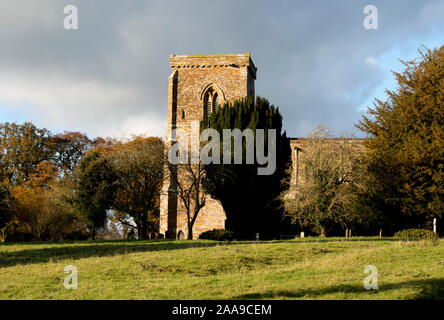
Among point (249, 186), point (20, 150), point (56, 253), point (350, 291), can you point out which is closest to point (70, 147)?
point (20, 150)

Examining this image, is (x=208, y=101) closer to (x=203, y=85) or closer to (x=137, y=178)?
(x=203, y=85)

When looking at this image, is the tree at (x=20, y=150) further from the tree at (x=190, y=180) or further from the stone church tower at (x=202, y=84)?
the tree at (x=190, y=180)

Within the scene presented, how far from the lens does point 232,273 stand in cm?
1313

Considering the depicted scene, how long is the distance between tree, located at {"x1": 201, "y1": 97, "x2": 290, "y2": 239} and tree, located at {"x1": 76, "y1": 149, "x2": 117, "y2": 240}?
794 cm

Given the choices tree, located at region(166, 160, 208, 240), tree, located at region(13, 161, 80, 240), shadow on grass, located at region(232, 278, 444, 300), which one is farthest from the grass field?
tree, located at region(13, 161, 80, 240)

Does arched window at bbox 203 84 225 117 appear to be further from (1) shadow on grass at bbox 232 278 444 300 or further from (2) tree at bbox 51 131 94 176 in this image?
(1) shadow on grass at bbox 232 278 444 300

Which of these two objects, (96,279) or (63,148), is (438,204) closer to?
(96,279)

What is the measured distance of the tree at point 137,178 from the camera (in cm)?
3244

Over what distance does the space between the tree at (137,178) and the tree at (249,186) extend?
512cm

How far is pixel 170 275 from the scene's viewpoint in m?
12.8

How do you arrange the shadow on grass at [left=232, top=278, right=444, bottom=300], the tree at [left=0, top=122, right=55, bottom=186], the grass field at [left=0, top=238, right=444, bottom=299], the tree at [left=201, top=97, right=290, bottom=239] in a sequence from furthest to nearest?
the tree at [left=0, top=122, right=55, bottom=186], the tree at [left=201, top=97, right=290, bottom=239], the grass field at [left=0, top=238, right=444, bottom=299], the shadow on grass at [left=232, top=278, right=444, bottom=300]

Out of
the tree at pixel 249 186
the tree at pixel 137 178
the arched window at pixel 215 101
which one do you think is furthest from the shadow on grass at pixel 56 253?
the arched window at pixel 215 101

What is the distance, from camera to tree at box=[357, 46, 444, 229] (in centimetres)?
2322

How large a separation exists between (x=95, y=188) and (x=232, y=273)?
19574 millimetres
